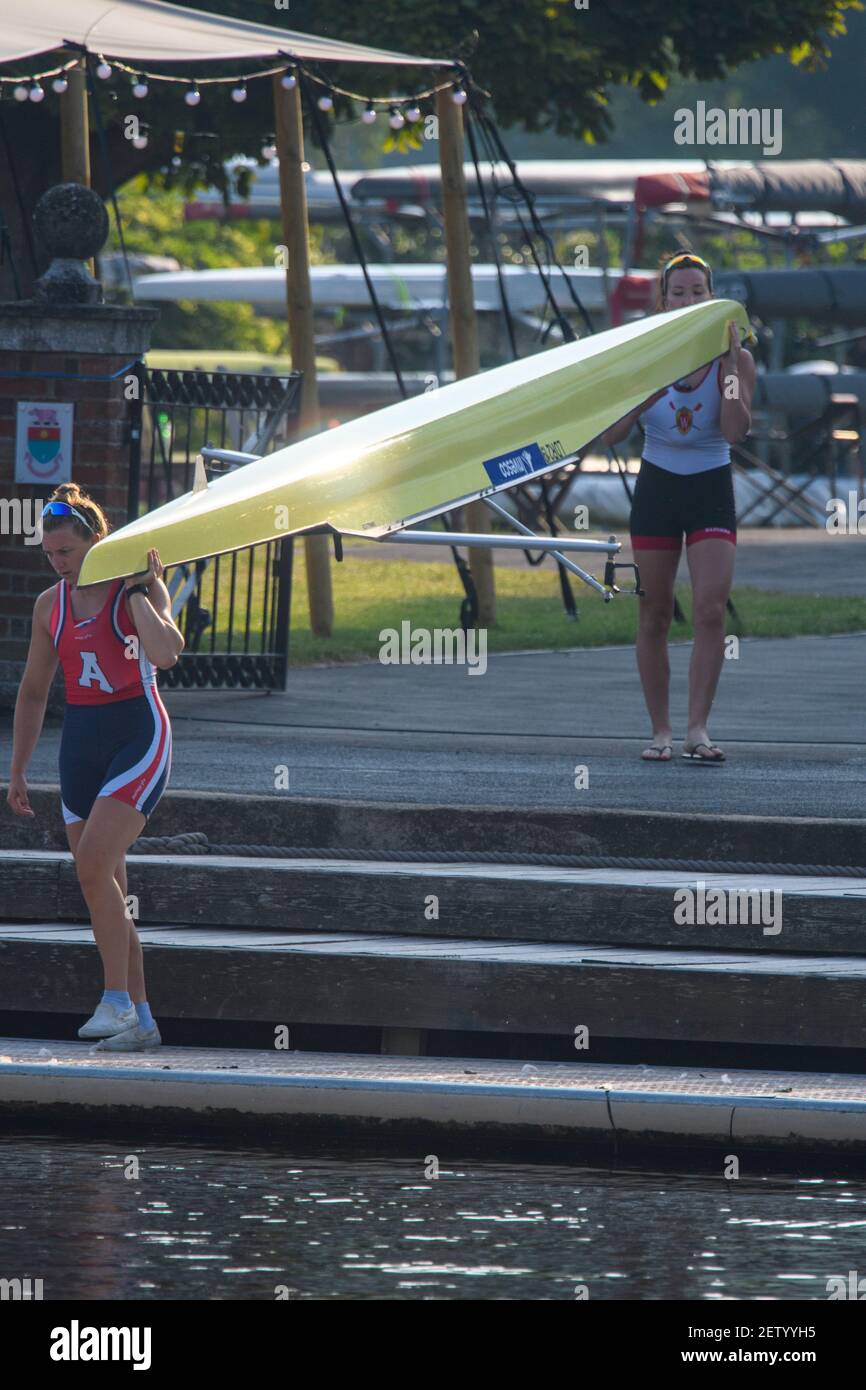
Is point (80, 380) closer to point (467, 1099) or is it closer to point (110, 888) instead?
point (110, 888)

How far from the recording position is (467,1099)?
6961 millimetres

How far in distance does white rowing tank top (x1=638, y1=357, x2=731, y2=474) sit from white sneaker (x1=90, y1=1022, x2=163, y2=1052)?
11.4 feet

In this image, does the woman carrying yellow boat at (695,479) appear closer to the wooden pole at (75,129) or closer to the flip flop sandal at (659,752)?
the flip flop sandal at (659,752)

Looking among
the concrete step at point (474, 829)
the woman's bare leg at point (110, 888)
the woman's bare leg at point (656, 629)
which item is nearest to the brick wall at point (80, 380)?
the concrete step at point (474, 829)

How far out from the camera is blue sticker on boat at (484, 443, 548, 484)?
9359 millimetres

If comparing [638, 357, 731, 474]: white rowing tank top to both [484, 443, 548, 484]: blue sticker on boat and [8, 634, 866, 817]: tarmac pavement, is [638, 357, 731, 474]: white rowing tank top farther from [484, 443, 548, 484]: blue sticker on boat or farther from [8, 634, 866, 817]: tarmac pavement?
[8, 634, 866, 817]: tarmac pavement

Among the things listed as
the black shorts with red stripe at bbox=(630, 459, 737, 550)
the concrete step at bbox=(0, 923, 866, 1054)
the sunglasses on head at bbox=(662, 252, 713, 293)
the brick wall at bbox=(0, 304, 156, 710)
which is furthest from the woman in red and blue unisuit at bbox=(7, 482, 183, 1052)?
the brick wall at bbox=(0, 304, 156, 710)

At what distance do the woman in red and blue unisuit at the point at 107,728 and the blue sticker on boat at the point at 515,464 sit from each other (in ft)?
6.41

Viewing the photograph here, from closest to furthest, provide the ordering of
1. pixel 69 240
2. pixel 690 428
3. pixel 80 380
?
pixel 690 428 → pixel 80 380 → pixel 69 240

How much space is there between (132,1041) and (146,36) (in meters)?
7.69

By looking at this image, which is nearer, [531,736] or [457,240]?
[531,736]

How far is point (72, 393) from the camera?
11508mm

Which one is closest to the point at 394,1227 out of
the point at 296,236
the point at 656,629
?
the point at 656,629
